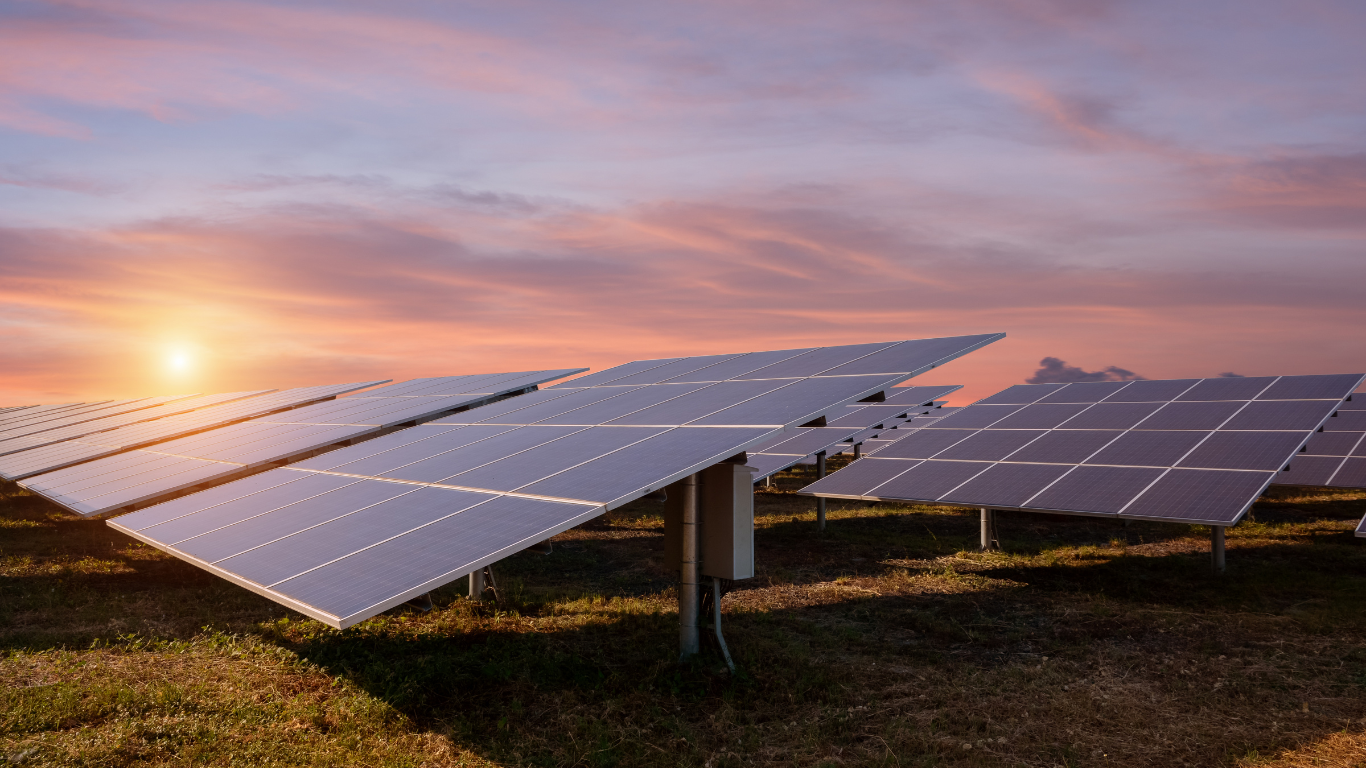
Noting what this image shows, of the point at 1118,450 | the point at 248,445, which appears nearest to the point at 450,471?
the point at 248,445

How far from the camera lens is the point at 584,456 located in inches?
420

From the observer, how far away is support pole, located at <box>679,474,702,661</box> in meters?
10.1

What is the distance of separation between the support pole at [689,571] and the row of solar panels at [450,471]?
25.7 inches

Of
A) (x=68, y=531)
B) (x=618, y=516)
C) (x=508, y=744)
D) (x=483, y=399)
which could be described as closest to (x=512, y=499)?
(x=508, y=744)

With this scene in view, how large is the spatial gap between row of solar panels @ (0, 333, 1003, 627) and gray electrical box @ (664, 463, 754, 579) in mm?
592

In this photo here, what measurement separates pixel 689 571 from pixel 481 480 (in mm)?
2818

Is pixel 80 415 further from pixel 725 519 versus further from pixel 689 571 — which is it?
pixel 725 519

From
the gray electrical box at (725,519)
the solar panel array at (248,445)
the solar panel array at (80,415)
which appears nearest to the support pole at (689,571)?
the gray electrical box at (725,519)

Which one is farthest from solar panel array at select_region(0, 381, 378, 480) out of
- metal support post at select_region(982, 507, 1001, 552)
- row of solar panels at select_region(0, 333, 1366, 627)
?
metal support post at select_region(982, 507, 1001, 552)

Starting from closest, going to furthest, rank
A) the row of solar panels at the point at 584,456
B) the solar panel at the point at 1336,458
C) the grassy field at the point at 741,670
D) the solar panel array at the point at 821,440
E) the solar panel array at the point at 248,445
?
1. the grassy field at the point at 741,670
2. the row of solar panels at the point at 584,456
3. the solar panel array at the point at 248,445
4. the solar panel at the point at 1336,458
5. the solar panel array at the point at 821,440

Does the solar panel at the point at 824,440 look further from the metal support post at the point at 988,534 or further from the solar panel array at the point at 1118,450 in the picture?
the metal support post at the point at 988,534

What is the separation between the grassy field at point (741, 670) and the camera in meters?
8.48

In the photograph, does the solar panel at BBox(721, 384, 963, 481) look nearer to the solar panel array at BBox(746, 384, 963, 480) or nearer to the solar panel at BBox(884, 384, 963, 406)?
the solar panel array at BBox(746, 384, 963, 480)

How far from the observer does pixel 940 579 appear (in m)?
16.5
